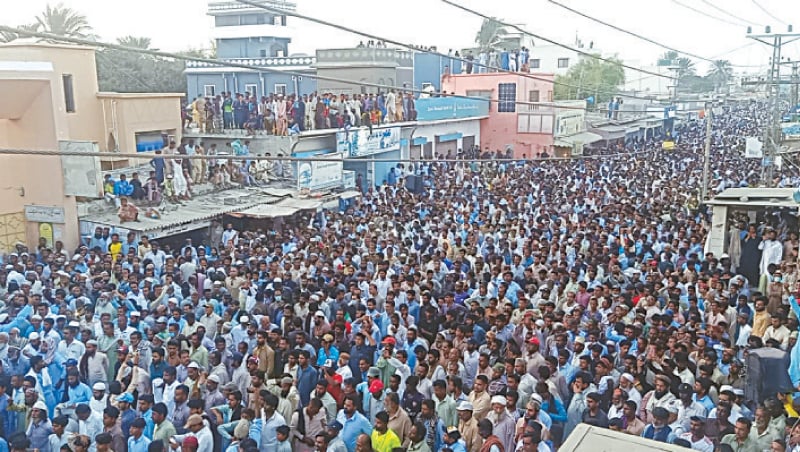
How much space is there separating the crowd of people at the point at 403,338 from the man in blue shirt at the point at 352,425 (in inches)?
0.6

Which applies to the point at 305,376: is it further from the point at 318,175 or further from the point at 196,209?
the point at 318,175

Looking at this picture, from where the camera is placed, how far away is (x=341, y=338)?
25.7 ft

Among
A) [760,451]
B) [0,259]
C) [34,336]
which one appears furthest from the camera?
[0,259]

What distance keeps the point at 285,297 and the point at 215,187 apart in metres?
7.72

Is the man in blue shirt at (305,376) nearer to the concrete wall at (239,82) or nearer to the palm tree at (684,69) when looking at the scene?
the palm tree at (684,69)

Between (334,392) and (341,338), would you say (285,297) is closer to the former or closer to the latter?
(341,338)

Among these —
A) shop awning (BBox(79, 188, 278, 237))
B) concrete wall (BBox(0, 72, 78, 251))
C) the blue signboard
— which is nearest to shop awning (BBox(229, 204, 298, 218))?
shop awning (BBox(79, 188, 278, 237))

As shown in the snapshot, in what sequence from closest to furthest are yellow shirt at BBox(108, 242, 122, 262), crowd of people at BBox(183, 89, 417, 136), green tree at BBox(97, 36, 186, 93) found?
yellow shirt at BBox(108, 242, 122, 262), crowd of people at BBox(183, 89, 417, 136), green tree at BBox(97, 36, 186, 93)

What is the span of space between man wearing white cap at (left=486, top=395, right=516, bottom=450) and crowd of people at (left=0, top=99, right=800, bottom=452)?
0.02 metres

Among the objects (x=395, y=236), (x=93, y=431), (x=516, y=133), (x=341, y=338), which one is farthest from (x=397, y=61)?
(x=93, y=431)

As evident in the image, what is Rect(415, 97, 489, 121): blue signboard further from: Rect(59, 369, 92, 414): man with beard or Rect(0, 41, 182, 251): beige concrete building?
Rect(59, 369, 92, 414): man with beard

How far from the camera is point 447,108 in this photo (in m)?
25.8

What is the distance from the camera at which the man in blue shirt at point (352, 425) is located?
230 inches

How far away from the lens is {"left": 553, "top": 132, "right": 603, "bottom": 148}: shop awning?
28.7 metres
